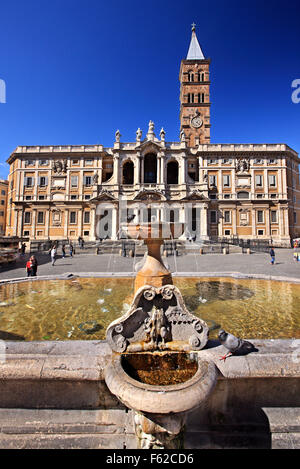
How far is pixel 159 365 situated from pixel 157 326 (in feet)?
1.26

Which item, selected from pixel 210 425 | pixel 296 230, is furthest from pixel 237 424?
pixel 296 230

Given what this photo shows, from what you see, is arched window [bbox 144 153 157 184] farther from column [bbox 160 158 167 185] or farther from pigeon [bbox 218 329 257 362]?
pigeon [bbox 218 329 257 362]

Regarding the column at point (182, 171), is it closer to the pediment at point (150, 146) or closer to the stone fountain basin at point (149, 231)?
the pediment at point (150, 146)

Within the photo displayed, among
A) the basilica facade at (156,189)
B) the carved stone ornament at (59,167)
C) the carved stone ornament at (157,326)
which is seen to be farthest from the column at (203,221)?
the carved stone ornament at (157,326)

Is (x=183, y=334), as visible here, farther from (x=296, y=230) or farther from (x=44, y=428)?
(x=296, y=230)

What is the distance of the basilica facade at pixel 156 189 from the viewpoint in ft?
111

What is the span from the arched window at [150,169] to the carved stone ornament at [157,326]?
37.3 m

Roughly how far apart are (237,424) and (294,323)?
3382 millimetres

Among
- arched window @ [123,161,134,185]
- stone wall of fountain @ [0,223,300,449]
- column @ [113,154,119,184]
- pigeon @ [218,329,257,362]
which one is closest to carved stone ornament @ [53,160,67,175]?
column @ [113,154,119,184]

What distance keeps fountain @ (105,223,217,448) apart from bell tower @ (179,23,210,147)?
43.8m

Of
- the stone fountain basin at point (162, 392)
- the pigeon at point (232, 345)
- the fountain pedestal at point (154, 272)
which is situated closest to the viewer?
the stone fountain basin at point (162, 392)

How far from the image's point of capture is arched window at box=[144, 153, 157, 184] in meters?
38.5

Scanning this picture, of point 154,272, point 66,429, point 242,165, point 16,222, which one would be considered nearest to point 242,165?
point 242,165
